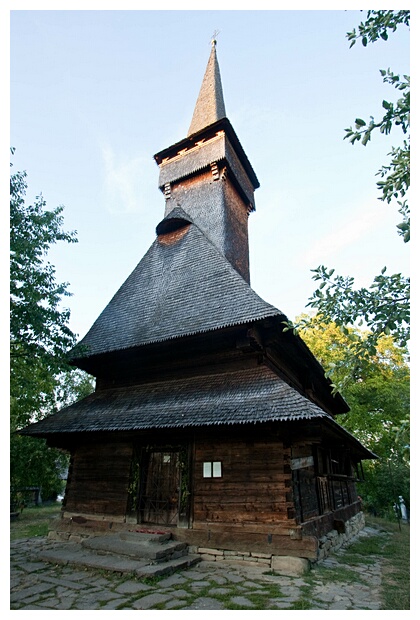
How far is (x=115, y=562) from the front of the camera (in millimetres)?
6078

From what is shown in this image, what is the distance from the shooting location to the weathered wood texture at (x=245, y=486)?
6.75m

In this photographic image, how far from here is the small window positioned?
740cm

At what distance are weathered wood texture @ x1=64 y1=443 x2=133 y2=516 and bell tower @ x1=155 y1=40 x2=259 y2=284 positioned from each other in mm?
6846

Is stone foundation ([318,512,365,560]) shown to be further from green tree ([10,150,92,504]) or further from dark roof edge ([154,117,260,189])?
dark roof edge ([154,117,260,189])

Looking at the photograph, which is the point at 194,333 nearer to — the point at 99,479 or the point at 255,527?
the point at 255,527

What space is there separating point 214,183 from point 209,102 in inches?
237

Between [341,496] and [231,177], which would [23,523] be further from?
[231,177]

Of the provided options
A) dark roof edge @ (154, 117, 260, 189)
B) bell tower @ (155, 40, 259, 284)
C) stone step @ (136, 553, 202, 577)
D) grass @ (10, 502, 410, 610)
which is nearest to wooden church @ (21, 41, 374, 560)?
stone step @ (136, 553, 202, 577)

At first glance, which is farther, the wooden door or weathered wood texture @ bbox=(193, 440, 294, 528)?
the wooden door

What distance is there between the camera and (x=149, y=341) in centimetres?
890

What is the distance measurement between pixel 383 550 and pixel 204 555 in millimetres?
5223

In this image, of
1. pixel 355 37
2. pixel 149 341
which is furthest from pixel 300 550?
pixel 355 37

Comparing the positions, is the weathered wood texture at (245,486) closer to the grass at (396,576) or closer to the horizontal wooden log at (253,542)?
the horizontal wooden log at (253,542)

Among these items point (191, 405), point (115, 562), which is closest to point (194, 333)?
point (191, 405)
